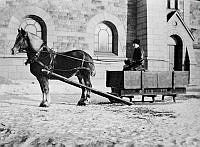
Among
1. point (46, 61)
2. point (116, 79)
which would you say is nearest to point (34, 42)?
point (46, 61)

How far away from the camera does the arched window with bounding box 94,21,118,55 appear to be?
526 inches

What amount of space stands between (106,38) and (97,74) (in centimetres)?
218

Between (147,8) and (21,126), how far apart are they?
10967mm

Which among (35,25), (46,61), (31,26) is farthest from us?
(35,25)

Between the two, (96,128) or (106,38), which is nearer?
(96,128)

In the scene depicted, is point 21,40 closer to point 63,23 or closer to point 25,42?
point 25,42

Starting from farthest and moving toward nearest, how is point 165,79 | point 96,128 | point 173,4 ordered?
point 173,4 → point 165,79 → point 96,128

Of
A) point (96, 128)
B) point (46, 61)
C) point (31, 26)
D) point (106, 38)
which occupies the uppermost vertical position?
point (31, 26)

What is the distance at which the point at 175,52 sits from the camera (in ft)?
53.5

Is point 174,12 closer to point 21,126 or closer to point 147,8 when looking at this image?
point 147,8

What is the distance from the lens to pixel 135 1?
14.2 meters

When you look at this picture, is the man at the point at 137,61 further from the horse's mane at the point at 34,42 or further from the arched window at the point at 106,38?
the arched window at the point at 106,38

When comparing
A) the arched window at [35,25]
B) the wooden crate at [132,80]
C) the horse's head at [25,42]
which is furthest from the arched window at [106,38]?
the horse's head at [25,42]

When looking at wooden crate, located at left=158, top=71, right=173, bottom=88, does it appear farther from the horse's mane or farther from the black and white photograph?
the horse's mane
